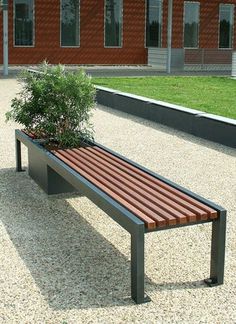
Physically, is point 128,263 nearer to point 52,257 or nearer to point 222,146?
point 52,257

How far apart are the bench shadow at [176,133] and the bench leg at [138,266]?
4.54 metres

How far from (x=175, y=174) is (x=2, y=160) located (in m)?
2.31

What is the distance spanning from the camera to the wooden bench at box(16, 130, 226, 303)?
354cm

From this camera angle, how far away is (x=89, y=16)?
2767cm

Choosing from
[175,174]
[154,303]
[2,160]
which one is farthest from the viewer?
[2,160]

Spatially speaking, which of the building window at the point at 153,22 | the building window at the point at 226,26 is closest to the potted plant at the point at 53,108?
the building window at the point at 153,22

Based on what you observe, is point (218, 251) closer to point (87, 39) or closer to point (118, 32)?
point (87, 39)

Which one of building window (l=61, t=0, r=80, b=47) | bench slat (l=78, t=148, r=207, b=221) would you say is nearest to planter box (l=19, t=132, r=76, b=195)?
bench slat (l=78, t=148, r=207, b=221)

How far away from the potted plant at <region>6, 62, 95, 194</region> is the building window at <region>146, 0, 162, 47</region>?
2385 cm

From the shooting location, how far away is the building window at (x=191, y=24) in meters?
30.1

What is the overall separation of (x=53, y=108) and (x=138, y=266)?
296cm

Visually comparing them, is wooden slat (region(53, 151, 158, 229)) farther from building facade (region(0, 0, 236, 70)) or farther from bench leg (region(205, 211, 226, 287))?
building facade (region(0, 0, 236, 70))

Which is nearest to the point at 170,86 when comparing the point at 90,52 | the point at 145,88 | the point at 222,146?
the point at 145,88

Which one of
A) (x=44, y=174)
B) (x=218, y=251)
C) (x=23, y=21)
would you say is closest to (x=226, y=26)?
(x=23, y=21)
